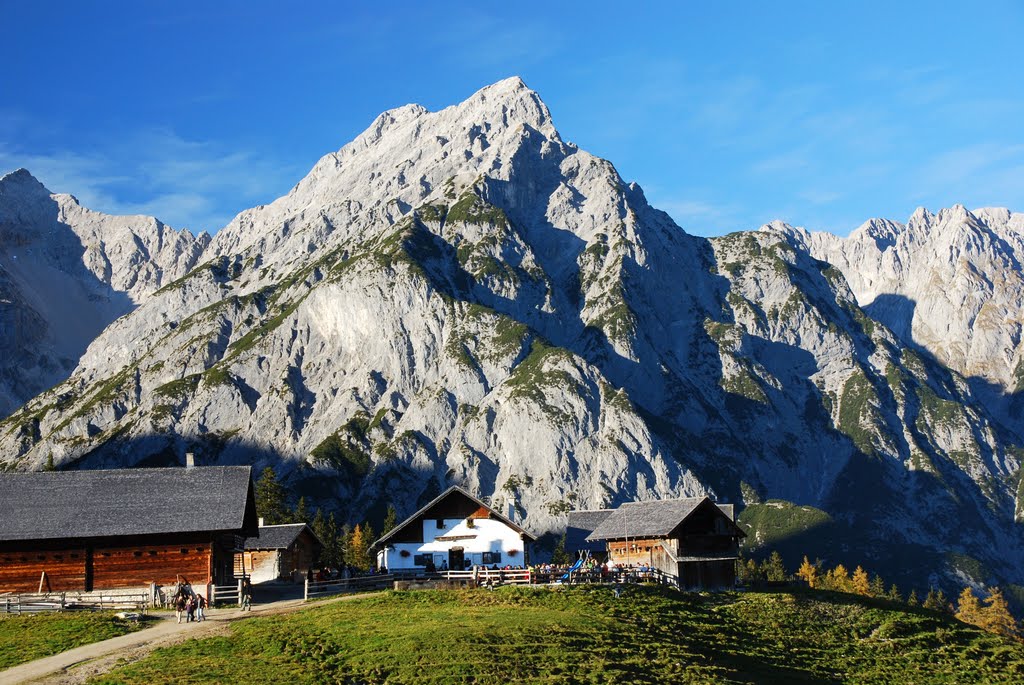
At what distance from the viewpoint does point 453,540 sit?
82.6 m

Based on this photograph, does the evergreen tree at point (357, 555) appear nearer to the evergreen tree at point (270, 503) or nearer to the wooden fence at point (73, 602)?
the evergreen tree at point (270, 503)

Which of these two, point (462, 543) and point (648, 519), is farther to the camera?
point (648, 519)

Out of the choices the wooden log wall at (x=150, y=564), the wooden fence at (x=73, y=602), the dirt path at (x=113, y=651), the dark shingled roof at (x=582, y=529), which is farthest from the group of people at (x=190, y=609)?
the dark shingled roof at (x=582, y=529)

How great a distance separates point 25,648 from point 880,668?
39.8 meters

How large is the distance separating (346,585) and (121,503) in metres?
15.8

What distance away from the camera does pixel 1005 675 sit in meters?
51.8

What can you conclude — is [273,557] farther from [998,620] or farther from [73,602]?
[998,620]

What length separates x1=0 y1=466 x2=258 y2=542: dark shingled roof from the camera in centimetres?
6650

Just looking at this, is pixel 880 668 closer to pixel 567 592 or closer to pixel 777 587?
pixel 567 592

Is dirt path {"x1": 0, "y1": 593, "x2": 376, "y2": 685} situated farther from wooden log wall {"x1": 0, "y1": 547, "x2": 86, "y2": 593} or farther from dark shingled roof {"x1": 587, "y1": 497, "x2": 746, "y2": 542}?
dark shingled roof {"x1": 587, "y1": 497, "x2": 746, "y2": 542}

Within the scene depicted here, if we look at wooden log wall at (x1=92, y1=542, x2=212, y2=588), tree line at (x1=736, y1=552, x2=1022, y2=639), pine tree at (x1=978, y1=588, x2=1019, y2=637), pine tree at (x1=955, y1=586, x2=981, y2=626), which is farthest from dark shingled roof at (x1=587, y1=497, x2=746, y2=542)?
pine tree at (x1=955, y1=586, x2=981, y2=626)

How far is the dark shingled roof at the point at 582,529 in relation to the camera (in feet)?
363

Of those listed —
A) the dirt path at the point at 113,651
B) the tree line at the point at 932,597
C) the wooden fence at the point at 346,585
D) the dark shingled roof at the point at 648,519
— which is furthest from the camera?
the tree line at the point at 932,597

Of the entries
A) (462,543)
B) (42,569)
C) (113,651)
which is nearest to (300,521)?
(462,543)
